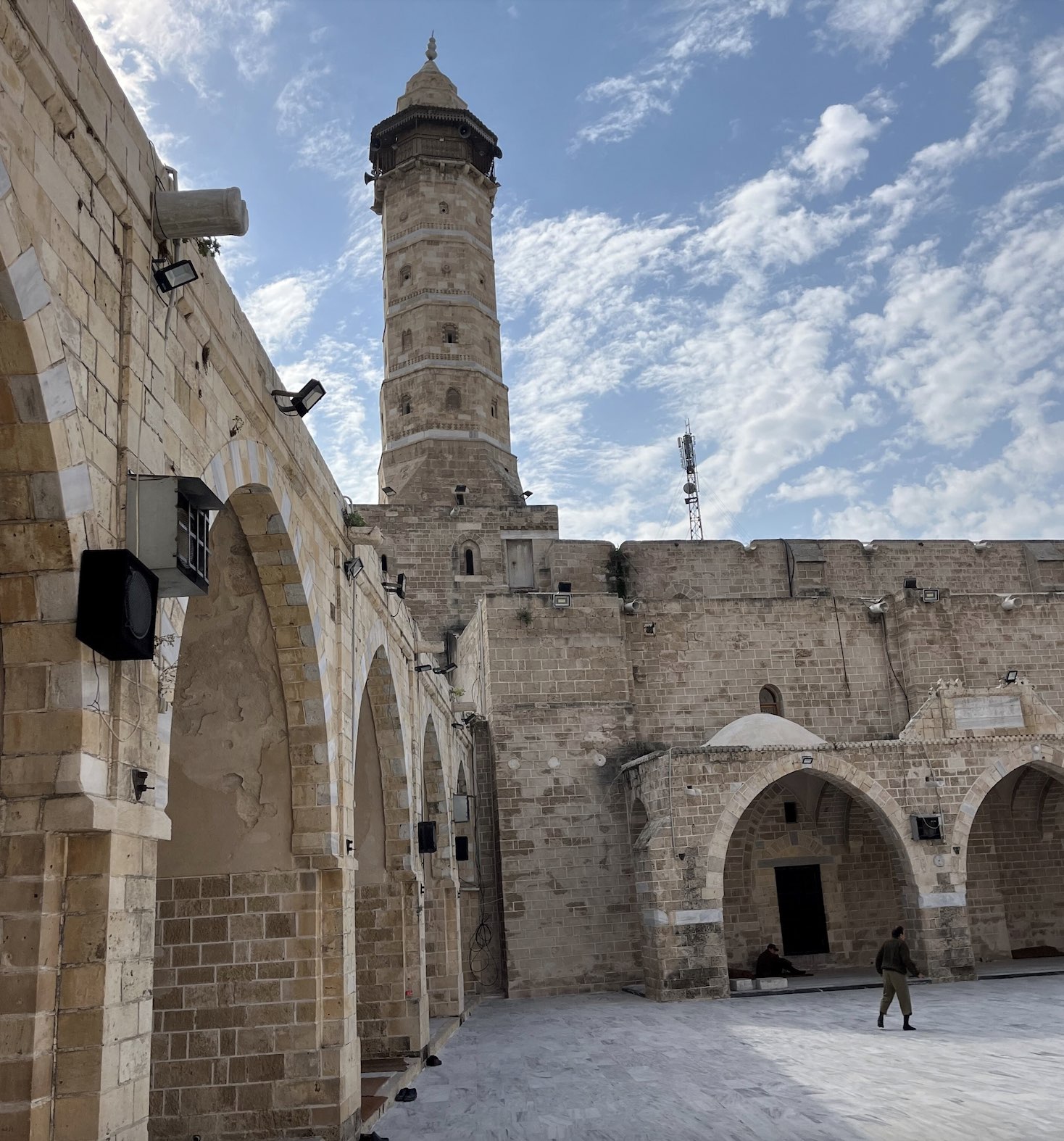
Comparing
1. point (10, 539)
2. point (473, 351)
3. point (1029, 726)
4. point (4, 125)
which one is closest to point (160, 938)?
point (10, 539)

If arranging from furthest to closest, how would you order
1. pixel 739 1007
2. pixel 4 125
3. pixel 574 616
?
1. pixel 574 616
2. pixel 739 1007
3. pixel 4 125

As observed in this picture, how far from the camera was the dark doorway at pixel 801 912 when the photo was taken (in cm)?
1638

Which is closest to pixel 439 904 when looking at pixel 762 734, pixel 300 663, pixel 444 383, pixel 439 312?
pixel 762 734

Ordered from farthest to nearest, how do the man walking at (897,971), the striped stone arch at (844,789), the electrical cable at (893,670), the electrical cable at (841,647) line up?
the electrical cable at (841,647), the electrical cable at (893,670), the striped stone arch at (844,789), the man walking at (897,971)

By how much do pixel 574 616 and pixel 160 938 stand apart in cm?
1142

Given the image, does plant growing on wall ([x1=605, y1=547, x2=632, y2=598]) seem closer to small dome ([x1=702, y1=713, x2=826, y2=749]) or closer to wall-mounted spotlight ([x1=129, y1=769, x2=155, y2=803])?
small dome ([x1=702, y1=713, x2=826, y2=749])

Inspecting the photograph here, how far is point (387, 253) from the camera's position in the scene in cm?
2334

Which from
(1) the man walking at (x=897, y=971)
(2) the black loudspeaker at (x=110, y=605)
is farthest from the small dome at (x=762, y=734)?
(2) the black loudspeaker at (x=110, y=605)

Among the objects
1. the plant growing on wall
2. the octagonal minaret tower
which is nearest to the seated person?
the plant growing on wall

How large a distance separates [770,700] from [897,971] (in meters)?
8.70

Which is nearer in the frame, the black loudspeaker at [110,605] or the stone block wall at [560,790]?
the black loudspeaker at [110,605]

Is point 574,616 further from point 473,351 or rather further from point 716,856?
point 473,351

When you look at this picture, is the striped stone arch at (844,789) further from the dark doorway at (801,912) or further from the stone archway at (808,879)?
the dark doorway at (801,912)

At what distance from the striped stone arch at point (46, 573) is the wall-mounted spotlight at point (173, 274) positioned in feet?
3.13
